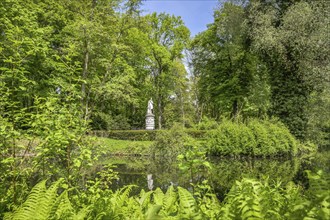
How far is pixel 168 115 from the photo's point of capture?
127 feet

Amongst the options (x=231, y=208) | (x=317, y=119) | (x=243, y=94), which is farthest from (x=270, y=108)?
(x=231, y=208)

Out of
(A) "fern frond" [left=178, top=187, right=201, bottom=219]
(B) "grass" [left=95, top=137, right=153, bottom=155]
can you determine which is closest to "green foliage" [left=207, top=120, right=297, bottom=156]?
(B) "grass" [left=95, top=137, right=153, bottom=155]

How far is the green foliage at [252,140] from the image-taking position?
16234 mm

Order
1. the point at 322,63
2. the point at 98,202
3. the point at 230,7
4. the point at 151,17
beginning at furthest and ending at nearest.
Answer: the point at 151,17
the point at 230,7
the point at 322,63
the point at 98,202

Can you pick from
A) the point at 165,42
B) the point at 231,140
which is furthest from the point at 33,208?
the point at 165,42

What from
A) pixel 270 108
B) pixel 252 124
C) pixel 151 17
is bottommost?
pixel 252 124

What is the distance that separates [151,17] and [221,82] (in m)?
12.4

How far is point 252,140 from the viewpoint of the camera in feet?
53.3

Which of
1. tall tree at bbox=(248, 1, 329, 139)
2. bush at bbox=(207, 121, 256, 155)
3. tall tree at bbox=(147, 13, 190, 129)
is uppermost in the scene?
tall tree at bbox=(147, 13, 190, 129)

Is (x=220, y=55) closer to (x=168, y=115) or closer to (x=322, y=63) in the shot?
(x=322, y=63)

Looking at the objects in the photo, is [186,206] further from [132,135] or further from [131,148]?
[132,135]

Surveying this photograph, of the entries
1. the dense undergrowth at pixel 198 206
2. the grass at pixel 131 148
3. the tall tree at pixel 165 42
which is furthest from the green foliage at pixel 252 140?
the tall tree at pixel 165 42

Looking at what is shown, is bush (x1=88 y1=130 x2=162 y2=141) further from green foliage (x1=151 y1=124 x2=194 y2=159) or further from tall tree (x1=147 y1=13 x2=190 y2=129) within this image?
tall tree (x1=147 y1=13 x2=190 y2=129)

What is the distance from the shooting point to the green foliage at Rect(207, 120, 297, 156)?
16.2 m
